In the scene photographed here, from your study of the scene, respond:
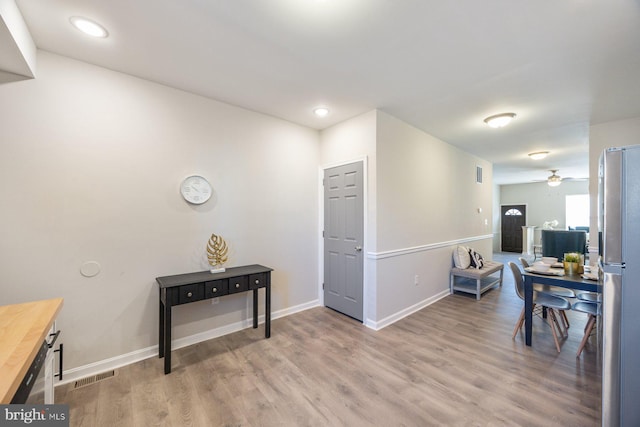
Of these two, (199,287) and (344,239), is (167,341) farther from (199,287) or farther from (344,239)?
(344,239)

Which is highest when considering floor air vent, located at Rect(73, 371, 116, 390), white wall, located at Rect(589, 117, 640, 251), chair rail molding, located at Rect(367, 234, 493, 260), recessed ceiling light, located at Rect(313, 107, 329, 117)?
recessed ceiling light, located at Rect(313, 107, 329, 117)

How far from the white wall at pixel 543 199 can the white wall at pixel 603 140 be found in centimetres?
694

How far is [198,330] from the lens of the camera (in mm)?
2842

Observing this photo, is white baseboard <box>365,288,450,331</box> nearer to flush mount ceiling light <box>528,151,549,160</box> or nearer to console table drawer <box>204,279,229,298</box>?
console table drawer <box>204,279,229,298</box>

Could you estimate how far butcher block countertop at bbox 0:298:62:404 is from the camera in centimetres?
94

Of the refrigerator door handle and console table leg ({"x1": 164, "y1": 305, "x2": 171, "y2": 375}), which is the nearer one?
the refrigerator door handle

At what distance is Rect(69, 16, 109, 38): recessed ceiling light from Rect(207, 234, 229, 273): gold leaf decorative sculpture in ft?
6.21

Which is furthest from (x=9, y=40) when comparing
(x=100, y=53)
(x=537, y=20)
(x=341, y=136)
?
(x=537, y=20)

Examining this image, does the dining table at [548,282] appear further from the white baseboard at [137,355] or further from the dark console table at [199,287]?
the white baseboard at [137,355]

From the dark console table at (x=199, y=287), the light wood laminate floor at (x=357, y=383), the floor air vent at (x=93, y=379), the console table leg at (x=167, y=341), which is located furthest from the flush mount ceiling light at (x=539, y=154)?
the floor air vent at (x=93, y=379)

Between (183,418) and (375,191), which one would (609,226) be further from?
(183,418)

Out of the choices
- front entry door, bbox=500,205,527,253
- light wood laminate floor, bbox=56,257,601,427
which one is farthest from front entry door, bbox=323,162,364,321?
front entry door, bbox=500,205,527,253

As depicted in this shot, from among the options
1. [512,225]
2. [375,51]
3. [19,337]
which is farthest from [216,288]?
[512,225]

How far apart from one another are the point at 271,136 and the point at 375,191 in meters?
1.55
